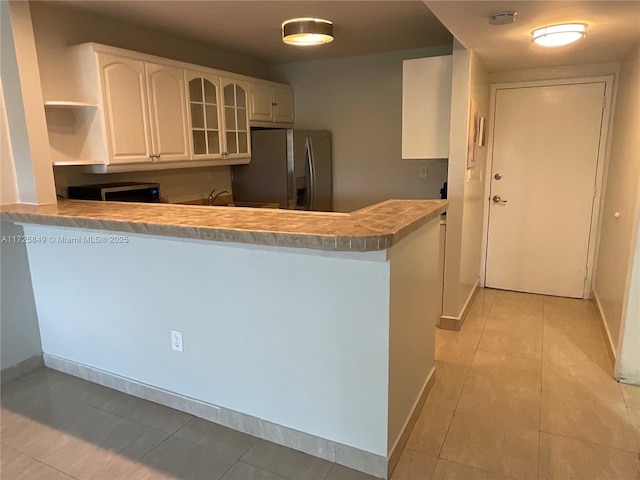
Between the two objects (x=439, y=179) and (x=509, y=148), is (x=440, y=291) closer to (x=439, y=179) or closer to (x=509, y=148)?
(x=439, y=179)

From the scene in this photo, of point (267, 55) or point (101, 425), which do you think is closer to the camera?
point (101, 425)

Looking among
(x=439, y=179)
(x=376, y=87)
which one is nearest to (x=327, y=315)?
(x=439, y=179)

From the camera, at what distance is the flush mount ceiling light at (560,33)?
2.43 m

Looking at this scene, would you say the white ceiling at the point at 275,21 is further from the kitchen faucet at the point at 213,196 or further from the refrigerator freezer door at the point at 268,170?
the kitchen faucet at the point at 213,196

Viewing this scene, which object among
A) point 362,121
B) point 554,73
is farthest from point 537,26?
point 362,121

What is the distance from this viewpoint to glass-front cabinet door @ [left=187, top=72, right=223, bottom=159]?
148 inches

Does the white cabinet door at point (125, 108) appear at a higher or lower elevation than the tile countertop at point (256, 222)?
higher

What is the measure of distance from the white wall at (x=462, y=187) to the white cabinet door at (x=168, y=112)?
2091 mm

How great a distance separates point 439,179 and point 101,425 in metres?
3.43

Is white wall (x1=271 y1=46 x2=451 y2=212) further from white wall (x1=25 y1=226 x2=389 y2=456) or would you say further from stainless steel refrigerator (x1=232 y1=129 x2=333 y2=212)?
white wall (x1=25 y1=226 x2=389 y2=456)

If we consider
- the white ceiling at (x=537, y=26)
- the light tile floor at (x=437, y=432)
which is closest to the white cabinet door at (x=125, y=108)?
the light tile floor at (x=437, y=432)

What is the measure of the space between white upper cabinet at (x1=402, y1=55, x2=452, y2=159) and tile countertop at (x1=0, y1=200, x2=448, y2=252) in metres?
1.09

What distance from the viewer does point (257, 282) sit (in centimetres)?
205

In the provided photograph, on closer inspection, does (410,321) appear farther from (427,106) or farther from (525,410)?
(427,106)
